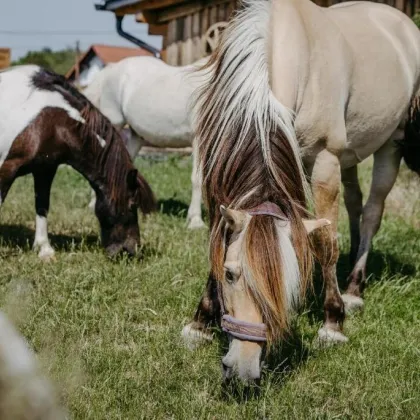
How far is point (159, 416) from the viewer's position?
316 centimetres

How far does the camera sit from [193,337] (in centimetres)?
425

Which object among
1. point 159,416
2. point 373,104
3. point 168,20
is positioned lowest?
point 168,20

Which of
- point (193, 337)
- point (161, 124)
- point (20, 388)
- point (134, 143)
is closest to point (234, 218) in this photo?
point (193, 337)

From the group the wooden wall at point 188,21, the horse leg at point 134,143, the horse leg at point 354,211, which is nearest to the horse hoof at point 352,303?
the horse leg at point 354,211

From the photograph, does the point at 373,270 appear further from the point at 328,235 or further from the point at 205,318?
the point at 205,318

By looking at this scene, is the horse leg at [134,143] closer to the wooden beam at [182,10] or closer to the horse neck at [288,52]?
the wooden beam at [182,10]

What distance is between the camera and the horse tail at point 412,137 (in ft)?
18.8

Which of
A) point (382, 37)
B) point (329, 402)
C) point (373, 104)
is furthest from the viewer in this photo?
point (382, 37)

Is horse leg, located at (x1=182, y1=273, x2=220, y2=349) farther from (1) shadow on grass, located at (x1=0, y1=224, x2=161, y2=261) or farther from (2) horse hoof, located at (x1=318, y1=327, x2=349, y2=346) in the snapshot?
(1) shadow on grass, located at (x1=0, y1=224, x2=161, y2=261)

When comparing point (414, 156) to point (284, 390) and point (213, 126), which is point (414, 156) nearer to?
point (213, 126)

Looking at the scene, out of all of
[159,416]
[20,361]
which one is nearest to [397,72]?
[159,416]

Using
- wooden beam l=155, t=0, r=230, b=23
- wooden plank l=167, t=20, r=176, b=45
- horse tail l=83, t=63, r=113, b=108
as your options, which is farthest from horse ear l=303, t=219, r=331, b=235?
wooden plank l=167, t=20, r=176, b=45

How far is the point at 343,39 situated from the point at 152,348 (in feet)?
7.46

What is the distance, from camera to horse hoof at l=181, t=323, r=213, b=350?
4.18m
